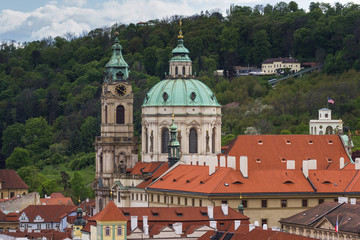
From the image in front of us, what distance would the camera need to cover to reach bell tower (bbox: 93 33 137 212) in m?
164

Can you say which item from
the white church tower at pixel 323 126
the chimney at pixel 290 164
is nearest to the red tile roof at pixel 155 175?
the chimney at pixel 290 164

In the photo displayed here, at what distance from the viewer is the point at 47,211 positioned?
178m

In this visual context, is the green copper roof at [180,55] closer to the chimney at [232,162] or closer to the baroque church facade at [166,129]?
the baroque church facade at [166,129]

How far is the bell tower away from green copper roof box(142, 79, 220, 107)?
5594mm

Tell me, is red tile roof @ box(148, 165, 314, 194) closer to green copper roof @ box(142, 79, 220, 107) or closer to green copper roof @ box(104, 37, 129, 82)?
green copper roof @ box(142, 79, 220, 107)

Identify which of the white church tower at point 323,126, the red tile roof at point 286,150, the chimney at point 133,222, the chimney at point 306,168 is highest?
the white church tower at point 323,126

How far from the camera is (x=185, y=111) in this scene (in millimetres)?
157750

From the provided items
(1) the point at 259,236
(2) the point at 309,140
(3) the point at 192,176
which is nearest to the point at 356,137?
(2) the point at 309,140

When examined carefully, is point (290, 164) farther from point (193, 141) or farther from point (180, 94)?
point (180, 94)

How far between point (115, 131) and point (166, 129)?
29.5ft

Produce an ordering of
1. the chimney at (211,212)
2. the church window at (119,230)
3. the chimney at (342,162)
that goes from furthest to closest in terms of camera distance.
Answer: the chimney at (342,162), the chimney at (211,212), the church window at (119,230)

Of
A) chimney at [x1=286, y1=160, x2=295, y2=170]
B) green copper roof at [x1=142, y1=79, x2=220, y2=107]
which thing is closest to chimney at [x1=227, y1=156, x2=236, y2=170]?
chimney at [x1=286, y1=160, x2=295, y2=170]

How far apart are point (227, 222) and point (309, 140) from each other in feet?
117

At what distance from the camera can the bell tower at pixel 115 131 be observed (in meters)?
164
